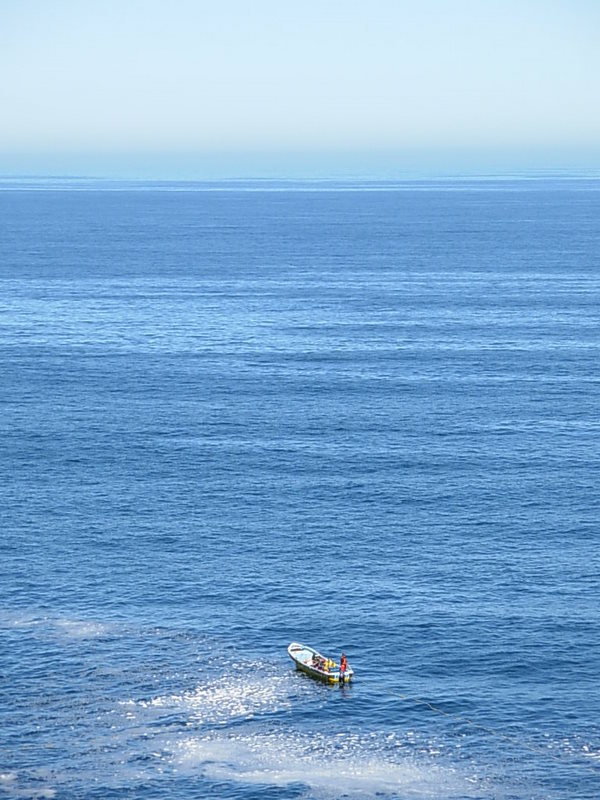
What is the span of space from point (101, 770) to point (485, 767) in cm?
2488

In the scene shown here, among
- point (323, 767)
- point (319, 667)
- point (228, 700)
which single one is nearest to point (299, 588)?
point (319, 667)

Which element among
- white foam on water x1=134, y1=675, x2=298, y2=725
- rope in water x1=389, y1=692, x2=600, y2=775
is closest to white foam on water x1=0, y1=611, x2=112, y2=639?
white foam on water x1=134, y1=675, x2=298, y2=725

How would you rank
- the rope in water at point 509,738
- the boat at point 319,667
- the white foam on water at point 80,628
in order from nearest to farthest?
the rope in water at point 509,738 → the boat at point 319,667 → the white foam on water at point 80,628

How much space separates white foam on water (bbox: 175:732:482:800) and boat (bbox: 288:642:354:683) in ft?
22.0

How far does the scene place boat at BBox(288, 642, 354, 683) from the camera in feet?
300

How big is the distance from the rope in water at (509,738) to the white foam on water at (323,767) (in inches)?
214

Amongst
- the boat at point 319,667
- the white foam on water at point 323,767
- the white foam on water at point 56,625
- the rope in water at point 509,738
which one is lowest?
the white foam on water at point 323,767

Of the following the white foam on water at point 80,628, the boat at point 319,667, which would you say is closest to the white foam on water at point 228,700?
the boat at point 319,667

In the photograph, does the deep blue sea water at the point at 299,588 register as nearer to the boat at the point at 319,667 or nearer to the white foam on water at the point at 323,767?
the white foam on water at the point at 323,767

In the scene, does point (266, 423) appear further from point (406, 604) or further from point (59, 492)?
point (406, 604)

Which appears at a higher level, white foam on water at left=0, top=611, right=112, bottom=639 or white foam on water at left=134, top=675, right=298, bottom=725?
white foam on water at left=0, top=611, right=112, bottom=639

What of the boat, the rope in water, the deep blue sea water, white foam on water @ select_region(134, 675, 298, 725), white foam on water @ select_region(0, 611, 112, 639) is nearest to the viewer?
the rope in water

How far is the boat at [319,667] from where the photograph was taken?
91.4m

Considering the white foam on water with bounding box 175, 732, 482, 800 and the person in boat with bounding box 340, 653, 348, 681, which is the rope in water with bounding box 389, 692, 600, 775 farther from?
the white foam on water with bounding box 175, 732, 482, 800
